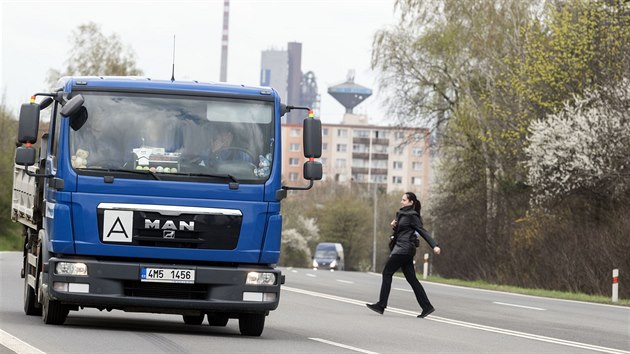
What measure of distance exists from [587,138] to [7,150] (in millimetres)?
40511

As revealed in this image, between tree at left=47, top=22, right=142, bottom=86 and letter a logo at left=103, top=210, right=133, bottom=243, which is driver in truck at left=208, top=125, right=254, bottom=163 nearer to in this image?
letter a logo at left=103, top=210, right=133, bottom=243

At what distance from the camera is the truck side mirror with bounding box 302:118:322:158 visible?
15062mm

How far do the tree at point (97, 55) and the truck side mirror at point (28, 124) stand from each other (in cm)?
7515

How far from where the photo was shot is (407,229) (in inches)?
848

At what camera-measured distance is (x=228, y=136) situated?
15.1 meters

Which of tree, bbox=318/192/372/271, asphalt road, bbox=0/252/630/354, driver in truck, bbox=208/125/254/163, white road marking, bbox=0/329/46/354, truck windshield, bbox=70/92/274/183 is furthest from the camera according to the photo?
tree, bbox=318/192/372/271

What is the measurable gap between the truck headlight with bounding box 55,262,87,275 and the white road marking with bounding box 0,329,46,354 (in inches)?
36.3

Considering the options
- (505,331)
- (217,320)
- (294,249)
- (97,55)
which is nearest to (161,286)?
(217,320)

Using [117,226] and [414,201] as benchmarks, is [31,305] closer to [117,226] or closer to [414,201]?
[117,226]

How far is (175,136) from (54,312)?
95.4 inches

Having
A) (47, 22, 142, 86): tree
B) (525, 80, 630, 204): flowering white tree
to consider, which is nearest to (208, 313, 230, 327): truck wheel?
(525, 80, 630, 204): flowering white tree

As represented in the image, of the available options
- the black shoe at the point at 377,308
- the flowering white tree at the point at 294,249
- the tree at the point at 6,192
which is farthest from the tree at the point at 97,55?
the black shoe at the point at 377,308

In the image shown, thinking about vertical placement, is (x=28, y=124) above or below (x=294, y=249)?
above

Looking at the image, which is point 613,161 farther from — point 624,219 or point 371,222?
point 371,222
